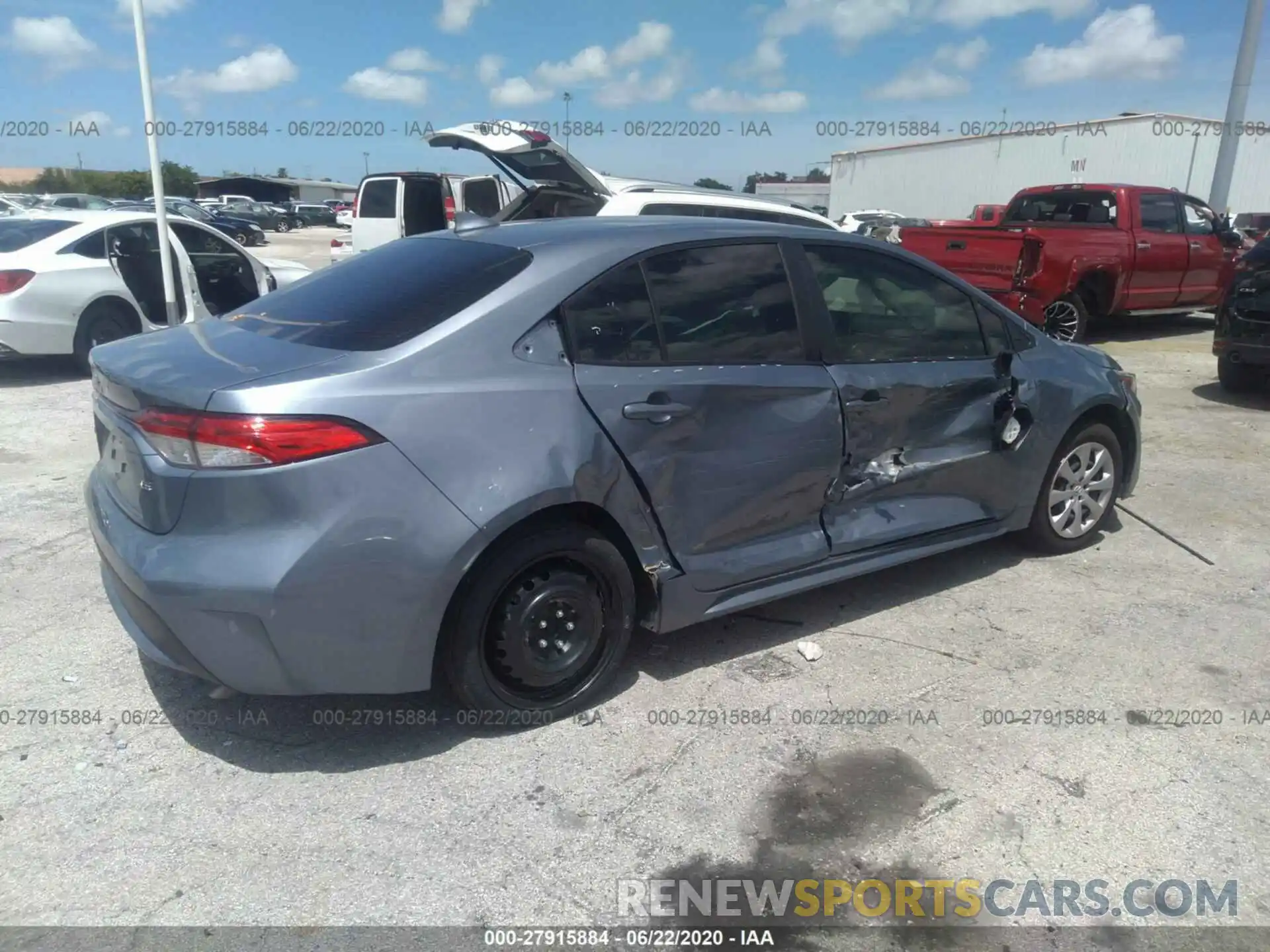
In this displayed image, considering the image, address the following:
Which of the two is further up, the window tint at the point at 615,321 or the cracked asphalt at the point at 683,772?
the window tint at the point at 615,321

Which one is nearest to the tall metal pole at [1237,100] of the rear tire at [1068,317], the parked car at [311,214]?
the rear tire at [1068,317]

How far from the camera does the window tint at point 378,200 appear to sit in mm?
13633

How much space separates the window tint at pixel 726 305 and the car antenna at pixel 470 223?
833 mm

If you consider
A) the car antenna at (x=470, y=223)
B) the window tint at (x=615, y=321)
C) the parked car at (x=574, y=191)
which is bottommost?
the window tint at (x=615, y=321)

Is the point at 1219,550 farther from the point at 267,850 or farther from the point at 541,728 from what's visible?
the point at 267,850

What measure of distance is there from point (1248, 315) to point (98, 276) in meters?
9.91

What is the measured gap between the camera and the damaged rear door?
12.2 ft

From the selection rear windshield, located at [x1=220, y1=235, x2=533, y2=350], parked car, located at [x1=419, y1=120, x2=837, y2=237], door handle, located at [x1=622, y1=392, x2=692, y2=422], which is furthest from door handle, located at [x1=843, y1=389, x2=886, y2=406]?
parked car, located at [x1=419, y1=120, x2=837, y2=237]

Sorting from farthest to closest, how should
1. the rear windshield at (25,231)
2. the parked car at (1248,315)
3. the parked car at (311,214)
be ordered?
1. the parked car at (311,214)
2. the rear windshield at (25,231)
3. the parked car at (1248,315)

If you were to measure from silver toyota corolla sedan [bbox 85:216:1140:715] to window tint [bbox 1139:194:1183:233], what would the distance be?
8.74 m

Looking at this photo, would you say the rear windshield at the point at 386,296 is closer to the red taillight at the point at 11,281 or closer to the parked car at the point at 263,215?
the red taillight at the point at 11,281

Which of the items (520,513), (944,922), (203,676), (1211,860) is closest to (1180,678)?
(1211,860)

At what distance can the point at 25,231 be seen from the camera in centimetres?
828

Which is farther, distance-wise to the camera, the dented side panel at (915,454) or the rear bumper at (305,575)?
the dented side panel at (915,454)
